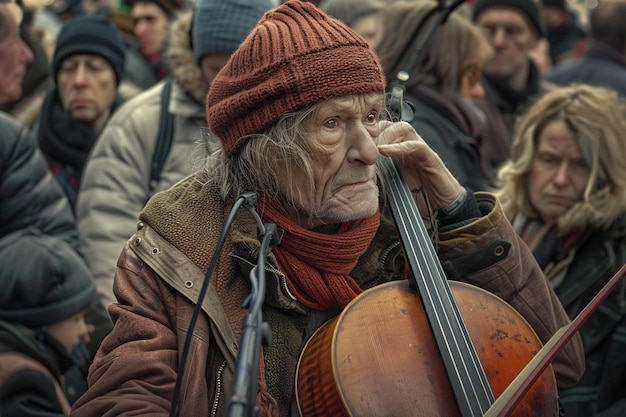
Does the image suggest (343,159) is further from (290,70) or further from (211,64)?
(211,64)

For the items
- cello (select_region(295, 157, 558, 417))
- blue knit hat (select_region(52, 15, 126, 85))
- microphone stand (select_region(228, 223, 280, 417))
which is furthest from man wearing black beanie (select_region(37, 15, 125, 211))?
microphone stand (select_region(228, 223, 280, 417))

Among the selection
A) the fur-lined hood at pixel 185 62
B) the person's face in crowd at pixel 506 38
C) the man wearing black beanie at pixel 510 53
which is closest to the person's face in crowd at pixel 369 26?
the man wearing black beanie at pixel 510 53

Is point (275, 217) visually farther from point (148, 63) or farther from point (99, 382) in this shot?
point (148, 63)

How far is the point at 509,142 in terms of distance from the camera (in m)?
6.67

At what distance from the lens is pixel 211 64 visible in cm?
518

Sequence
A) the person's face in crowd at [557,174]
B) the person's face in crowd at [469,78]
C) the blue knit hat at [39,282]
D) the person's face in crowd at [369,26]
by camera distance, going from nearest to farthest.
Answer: the blue knit hat at [39,282], the person's face in crowd at [557,174], the person's face in crowd at [469,78], the person's face in crowd at [369,26]

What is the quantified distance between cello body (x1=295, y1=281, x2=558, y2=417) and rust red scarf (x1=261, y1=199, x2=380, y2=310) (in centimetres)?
15

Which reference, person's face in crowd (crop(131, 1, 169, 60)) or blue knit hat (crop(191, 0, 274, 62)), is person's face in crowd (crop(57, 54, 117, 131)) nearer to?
blue knit hat (crop(191, 0, 274, 62))

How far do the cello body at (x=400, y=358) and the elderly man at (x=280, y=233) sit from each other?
64 mm

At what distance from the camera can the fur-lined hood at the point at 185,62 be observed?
5258 mm

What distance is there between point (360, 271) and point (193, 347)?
581 mm

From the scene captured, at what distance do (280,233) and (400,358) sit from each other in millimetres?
499

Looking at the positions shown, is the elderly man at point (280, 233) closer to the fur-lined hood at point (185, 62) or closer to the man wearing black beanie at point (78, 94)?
the fur-lined hood at point (185, 62)

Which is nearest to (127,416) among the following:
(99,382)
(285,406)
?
(99,382)
